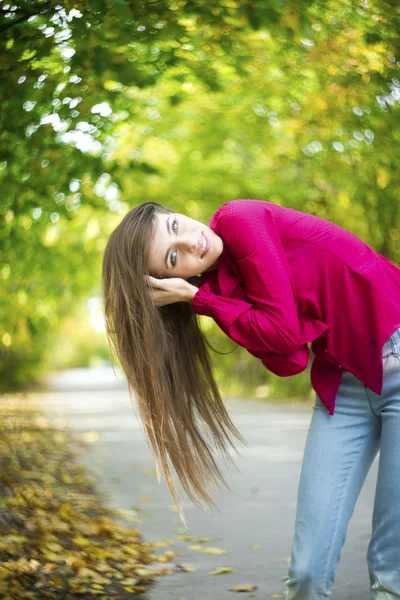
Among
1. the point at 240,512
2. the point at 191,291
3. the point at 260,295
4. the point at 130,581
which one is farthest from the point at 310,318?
the point at 240,512

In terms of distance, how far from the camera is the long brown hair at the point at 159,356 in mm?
2977

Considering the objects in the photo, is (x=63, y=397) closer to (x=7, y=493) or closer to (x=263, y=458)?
(x=263, y=458)

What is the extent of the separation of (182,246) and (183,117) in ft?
26.4

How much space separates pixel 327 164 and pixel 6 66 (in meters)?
6.03

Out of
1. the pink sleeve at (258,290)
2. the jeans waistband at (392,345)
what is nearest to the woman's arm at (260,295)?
the pink sleeve at (258,290)

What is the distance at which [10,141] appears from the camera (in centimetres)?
477

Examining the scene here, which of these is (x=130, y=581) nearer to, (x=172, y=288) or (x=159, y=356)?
(x=159, y=356)

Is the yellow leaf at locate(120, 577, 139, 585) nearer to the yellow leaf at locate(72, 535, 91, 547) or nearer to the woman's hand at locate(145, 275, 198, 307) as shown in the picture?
the yellow leaf at locate(72, 535, 91, 547)

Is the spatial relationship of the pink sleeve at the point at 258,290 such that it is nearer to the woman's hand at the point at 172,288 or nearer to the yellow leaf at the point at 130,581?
the woman's hand at the point at 172,288

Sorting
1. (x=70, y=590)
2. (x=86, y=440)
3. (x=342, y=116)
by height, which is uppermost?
(x=342, y=116)

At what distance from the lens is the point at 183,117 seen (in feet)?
34.8

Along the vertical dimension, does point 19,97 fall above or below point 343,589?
above

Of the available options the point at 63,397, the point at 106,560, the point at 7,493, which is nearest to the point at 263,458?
the point at 7,493

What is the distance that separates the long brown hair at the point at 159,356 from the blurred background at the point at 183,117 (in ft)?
4.24
